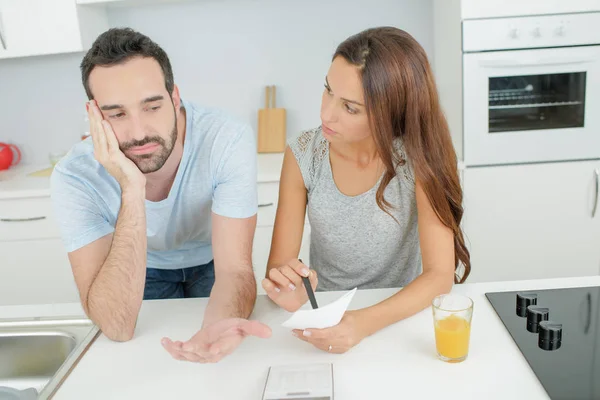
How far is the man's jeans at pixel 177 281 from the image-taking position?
1.74m

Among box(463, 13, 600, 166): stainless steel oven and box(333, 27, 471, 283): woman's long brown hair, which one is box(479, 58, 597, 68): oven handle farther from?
box(333, 27, 471, 283): woman's long brown hair

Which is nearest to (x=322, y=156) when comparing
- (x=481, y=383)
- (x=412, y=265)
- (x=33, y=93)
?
(x=412, y=265)

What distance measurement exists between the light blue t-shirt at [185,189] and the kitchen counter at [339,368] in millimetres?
299

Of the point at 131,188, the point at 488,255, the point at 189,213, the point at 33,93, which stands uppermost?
the point at 33,93

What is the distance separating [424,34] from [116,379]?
7.72 feet

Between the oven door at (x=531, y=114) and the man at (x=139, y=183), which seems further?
the oven door at (x=531, y=114)

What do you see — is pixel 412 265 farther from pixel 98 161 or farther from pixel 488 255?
pixel 488 255

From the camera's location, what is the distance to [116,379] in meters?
1.03

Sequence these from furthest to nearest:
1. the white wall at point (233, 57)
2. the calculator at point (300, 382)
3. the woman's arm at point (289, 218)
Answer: the white wall at point (233, 57), the woman's arm at point (289, 218), the calculator at point (300, 382)

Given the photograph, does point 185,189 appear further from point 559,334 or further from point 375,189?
point 559,334

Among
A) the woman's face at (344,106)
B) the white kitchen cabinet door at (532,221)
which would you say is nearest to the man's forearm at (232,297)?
the woman's face at (344,106)

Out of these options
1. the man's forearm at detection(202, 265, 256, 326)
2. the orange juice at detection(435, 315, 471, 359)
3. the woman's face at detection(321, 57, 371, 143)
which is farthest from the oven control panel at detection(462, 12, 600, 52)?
the orange juice at detection(435, 315, 471, 359)

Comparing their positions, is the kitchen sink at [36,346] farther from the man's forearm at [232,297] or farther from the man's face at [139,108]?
the man's face at [139,108]

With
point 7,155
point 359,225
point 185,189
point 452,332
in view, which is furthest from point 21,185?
point 452,332
